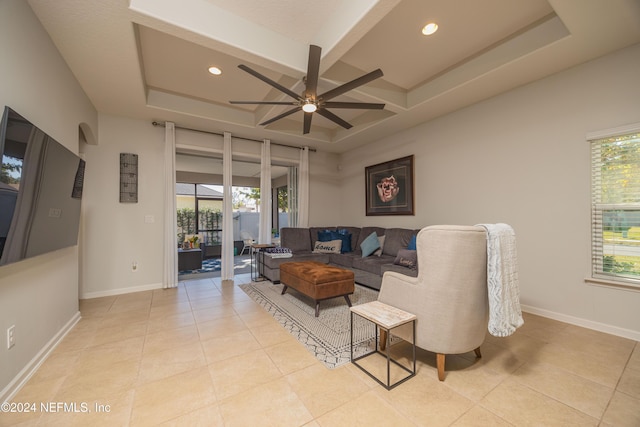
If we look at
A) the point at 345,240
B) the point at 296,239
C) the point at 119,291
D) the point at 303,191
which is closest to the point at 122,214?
the point at 119,291

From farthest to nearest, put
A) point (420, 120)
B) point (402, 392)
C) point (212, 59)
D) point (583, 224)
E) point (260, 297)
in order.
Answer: point (420, 120) → point (260, 297) → point (212, 59) → point (583, 224) → point (402, 392)

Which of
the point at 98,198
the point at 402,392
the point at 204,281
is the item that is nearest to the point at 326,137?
the point at 204,281

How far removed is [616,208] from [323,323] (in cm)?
319

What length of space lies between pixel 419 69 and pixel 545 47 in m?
1.22

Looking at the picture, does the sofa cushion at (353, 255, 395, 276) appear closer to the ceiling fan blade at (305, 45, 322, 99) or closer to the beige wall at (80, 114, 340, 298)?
the ceiling fan blade at (305, 45, 322, 99)

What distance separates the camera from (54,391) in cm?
171

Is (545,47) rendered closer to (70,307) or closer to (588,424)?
(588,424)

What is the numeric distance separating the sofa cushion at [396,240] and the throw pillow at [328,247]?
0.90 meters

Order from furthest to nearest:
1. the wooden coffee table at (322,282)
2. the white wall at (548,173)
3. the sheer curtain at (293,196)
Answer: the sheer curtain at (293,196)
the wooden coffee table at (322,282)
the white wall at (548,173)

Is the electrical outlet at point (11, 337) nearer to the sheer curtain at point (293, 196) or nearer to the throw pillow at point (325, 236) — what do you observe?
the throw pillow at point (325, 236)

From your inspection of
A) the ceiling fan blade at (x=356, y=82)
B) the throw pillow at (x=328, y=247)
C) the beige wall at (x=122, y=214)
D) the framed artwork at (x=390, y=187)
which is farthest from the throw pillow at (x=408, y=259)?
the beige wall at (x=122, y=214)

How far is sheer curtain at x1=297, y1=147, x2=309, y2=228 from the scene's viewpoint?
5.59 metres

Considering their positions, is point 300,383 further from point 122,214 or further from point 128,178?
point 128,178

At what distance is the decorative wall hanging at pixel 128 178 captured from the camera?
13.0ft
